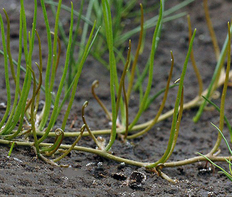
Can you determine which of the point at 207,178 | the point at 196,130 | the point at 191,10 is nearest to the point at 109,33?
the point at 207,178

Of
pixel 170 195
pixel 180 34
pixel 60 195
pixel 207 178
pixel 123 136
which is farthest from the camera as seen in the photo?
pixel 180 34

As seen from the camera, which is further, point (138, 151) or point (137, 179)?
point (138, 151)

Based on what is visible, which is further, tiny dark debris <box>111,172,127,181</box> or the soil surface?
tiny dark debris <box>111,172,127,181</box>

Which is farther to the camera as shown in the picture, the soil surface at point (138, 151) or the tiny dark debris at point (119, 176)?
the tiny dark debris at point (119, 176)

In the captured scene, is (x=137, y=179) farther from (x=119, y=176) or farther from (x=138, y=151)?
(x=138, y=151)

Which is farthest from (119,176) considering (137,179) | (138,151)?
(138,151)

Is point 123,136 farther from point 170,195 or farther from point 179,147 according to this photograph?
point 170,195

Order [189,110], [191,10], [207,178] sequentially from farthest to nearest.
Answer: [191,10] → [189,110] → [207,178]

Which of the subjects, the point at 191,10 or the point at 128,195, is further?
the point at 191,10
